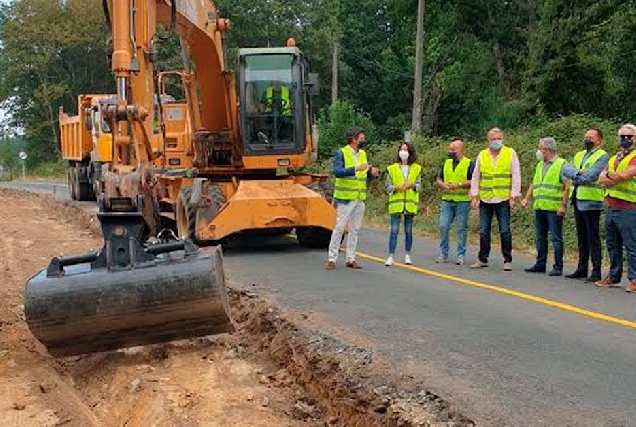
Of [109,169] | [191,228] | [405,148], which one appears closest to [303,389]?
[109,169]

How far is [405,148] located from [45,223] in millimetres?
12600

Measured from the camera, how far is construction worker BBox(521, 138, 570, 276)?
1050cm

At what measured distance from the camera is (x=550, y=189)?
10.6 meters

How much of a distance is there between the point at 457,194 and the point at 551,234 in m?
1.54

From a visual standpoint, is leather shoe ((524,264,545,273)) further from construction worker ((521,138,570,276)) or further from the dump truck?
the dump truck

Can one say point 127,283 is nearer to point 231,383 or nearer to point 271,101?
point 231,383

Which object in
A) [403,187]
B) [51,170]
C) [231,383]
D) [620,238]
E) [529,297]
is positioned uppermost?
[403,187]

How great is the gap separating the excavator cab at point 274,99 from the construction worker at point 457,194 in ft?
9.59

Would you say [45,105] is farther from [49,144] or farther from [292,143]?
[292,143]

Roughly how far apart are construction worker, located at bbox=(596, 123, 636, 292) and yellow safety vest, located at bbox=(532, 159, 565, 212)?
1.05m

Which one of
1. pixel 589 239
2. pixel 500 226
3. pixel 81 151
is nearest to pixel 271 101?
pixel 500 226

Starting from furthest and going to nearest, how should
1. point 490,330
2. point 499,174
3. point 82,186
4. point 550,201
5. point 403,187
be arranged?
point 82,186
point 403,187
point 499,174
point 550,201
point 490,330

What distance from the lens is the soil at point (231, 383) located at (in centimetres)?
550

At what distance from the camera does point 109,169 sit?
274 inches
